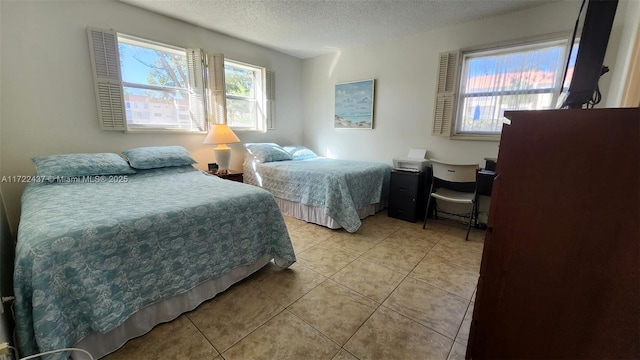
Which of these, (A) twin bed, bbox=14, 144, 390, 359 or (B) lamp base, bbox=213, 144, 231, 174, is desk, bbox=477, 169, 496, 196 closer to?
(A) twin bed, bbox=14, 144, 390, 359

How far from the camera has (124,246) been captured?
1210 mm

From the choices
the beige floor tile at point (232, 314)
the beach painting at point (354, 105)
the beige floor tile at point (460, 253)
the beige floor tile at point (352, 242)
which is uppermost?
the beach painting at point (354, 105)

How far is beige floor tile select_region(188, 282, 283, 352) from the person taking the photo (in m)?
1.35

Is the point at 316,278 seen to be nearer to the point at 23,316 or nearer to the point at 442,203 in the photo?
the point at 23,316

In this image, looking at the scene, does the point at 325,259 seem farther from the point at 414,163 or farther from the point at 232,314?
the point at 414,163

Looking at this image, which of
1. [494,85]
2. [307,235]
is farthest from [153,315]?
[494,85]

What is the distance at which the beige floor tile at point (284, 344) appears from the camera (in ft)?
4.05

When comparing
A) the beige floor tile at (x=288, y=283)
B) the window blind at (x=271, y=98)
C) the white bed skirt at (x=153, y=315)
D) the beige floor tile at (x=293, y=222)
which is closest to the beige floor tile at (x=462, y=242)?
the beige floor tile at (x=288, y=283)

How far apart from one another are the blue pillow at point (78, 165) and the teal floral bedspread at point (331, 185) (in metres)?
1.55

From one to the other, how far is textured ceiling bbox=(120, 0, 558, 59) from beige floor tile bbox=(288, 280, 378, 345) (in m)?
2.74

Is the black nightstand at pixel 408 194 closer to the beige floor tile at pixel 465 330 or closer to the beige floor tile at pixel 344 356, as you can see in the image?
the beige floor tile at pixel 465 330

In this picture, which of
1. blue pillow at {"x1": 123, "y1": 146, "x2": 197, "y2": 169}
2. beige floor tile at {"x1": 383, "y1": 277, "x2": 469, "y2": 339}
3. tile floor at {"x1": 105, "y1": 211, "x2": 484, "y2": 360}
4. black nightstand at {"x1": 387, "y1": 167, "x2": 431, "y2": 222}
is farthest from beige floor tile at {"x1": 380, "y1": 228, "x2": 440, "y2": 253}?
blue pillow at {"x1": 123, "y1": 146, "x2": 197, "y2": 169}

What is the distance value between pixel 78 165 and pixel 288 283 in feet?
6.87

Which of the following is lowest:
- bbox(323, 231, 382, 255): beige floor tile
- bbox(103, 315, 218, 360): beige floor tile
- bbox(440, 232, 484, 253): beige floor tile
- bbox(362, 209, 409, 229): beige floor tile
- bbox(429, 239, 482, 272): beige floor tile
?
bbox(103, 315, 218, 360): beige floor tile
